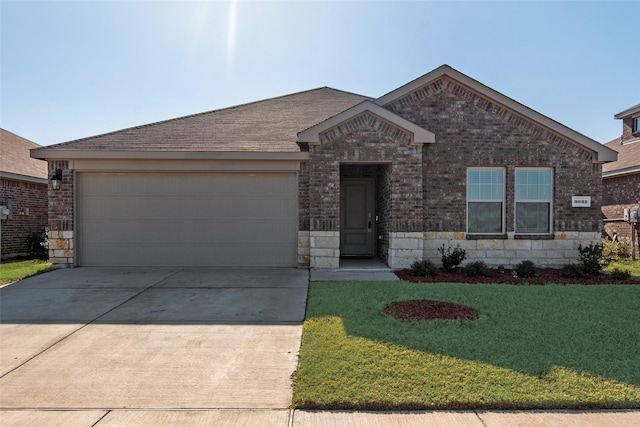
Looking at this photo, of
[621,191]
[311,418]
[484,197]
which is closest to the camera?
[311,418]

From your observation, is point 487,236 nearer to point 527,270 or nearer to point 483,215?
point 483,215

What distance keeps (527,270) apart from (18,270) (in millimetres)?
12479

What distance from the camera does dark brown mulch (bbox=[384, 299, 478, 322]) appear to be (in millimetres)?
5359

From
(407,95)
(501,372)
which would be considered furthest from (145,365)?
(407,95)

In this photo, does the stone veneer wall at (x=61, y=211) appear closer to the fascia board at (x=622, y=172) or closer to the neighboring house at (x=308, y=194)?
the neighboring house at (x=308, y=194)

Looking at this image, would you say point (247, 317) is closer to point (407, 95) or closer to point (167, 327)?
point (167, 327)

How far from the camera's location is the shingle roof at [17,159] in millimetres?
12334

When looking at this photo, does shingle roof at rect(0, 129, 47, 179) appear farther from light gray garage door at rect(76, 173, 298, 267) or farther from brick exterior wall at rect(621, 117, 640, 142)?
brick exterior wall at rect(621, 117, 640, 142)

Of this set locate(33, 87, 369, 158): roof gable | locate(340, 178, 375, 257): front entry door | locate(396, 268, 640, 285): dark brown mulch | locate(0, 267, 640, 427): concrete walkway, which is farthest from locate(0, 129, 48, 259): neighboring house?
locate(396, 268, 640, 285): dark brown mulch

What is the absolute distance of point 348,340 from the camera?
177 inches

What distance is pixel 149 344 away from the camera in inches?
180

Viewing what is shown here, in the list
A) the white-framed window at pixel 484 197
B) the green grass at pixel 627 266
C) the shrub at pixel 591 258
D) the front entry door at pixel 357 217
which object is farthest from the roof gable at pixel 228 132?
the green grass at pixel 627 266

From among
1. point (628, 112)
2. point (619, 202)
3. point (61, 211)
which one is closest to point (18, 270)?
point (61, 211)

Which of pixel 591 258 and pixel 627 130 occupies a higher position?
pixel 627 130
